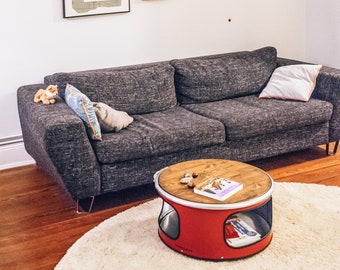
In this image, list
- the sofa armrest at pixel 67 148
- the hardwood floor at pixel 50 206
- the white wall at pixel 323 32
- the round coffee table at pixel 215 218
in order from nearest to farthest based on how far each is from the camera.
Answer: the round coffee table at pixel 215 218 < the hardwood floor at pixel 50 206 < the sofa armrest at pixel 67 148 < the white wall at pixel 323 32

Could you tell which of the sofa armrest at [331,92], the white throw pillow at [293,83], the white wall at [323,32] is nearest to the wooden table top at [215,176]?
the white throw pillow at [293,83]

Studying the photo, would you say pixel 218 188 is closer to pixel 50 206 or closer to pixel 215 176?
pixel 215 176

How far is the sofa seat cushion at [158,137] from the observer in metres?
3.41

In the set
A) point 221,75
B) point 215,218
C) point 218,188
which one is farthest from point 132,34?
point 215,218

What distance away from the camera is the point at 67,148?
3268mm

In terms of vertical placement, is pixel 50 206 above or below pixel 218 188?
below

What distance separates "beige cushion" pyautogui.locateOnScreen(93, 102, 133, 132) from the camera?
350cm

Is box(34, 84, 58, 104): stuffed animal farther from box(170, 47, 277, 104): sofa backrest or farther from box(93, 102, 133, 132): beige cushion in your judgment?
box(170, 47, 277, 104): sofa backrest

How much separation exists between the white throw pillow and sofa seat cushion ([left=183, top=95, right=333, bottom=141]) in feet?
0.19

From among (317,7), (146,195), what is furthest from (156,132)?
(317,7)

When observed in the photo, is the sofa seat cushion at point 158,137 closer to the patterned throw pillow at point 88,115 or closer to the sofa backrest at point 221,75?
the patterned throw pillow at point 88,115

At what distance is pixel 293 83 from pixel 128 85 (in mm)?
1230

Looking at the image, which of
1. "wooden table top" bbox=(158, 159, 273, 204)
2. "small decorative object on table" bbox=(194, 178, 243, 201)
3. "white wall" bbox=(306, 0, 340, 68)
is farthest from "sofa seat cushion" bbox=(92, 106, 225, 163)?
"white wall" bbox=(306, 0, 340, 68)

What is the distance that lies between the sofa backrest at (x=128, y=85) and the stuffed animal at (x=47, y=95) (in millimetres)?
133
